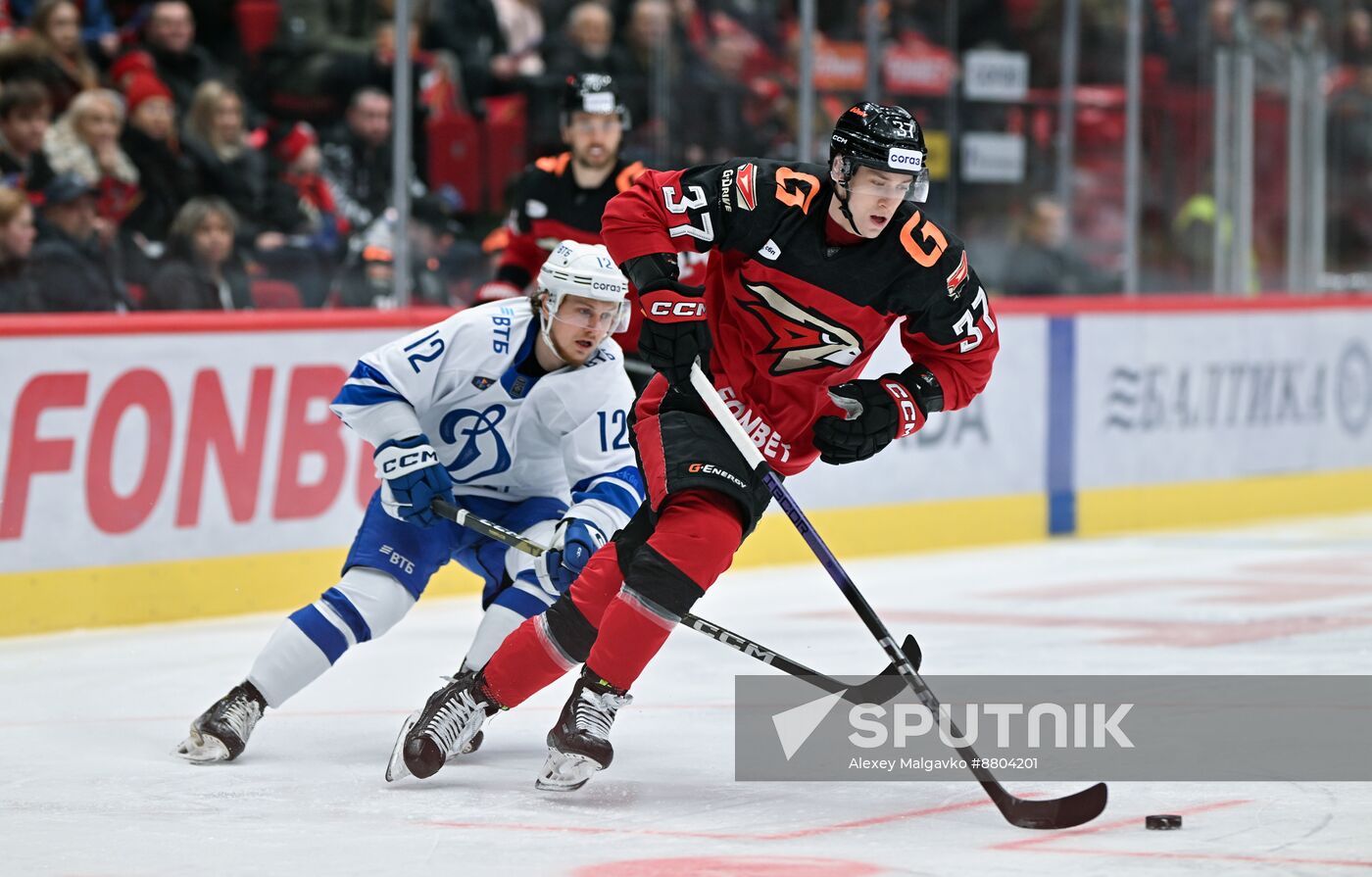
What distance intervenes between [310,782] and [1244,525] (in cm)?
694

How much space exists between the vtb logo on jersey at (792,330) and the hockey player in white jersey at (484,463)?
0.41 meters

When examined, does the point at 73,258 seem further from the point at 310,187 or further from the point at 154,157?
the point at 310,187

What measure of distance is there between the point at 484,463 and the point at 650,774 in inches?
35.0

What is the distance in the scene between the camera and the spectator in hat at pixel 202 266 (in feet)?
24.3

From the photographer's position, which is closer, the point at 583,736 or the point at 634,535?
the point at 583,736

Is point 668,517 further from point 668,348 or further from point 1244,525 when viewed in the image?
point 1244,525

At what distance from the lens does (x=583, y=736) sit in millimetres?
4309

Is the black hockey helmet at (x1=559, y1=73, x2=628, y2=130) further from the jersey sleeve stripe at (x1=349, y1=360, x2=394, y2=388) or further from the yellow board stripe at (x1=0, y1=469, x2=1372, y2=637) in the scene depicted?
the jersey sleeve stripe at (x1=349, y1=360, x2=394, y2=388)

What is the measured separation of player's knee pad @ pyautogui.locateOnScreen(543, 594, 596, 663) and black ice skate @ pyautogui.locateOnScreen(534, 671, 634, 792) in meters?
0.10

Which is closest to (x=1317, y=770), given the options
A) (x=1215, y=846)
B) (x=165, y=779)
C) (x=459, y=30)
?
(x=1215, y=846)

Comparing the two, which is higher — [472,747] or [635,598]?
[635,598]

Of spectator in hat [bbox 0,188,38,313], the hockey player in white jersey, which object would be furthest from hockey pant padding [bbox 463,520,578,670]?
spectator in hat [bbox 0,188,38,313]

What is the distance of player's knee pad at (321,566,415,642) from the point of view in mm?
4793

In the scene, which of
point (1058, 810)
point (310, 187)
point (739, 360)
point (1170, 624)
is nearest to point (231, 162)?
point (310, 187)
